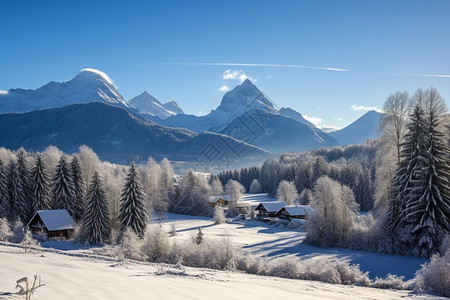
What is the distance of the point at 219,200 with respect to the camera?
86062 mm

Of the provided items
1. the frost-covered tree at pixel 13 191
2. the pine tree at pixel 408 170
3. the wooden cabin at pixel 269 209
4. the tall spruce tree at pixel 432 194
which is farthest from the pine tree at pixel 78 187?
the tall spruce tree at pixel 432 194

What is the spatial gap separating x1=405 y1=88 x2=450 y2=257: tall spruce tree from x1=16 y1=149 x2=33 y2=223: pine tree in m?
51.8

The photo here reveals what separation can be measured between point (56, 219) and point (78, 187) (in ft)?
26.5

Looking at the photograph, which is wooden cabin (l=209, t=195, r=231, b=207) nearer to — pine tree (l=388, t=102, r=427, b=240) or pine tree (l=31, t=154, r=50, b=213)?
pine tree (l=31, t=154, r=50, b=213)

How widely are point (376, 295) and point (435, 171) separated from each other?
65.8 ft

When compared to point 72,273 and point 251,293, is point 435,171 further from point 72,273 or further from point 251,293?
point 72,273

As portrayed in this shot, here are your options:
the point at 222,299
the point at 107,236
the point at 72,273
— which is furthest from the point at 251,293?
the point at 107,236

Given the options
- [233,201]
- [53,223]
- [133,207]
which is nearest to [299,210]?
[233,201]

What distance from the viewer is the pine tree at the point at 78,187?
161ft

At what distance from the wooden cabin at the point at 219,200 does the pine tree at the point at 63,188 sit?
4119 centimetres

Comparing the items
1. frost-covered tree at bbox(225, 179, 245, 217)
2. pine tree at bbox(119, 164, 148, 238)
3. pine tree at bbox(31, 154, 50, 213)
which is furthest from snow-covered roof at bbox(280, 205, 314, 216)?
pine tree at bbox(31, 154, 50, 213)

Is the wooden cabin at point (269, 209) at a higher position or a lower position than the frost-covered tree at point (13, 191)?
lower

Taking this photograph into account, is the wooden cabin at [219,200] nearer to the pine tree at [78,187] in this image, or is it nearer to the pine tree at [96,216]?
the pine tree at [78,187]

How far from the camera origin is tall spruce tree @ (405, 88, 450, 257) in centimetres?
2998
